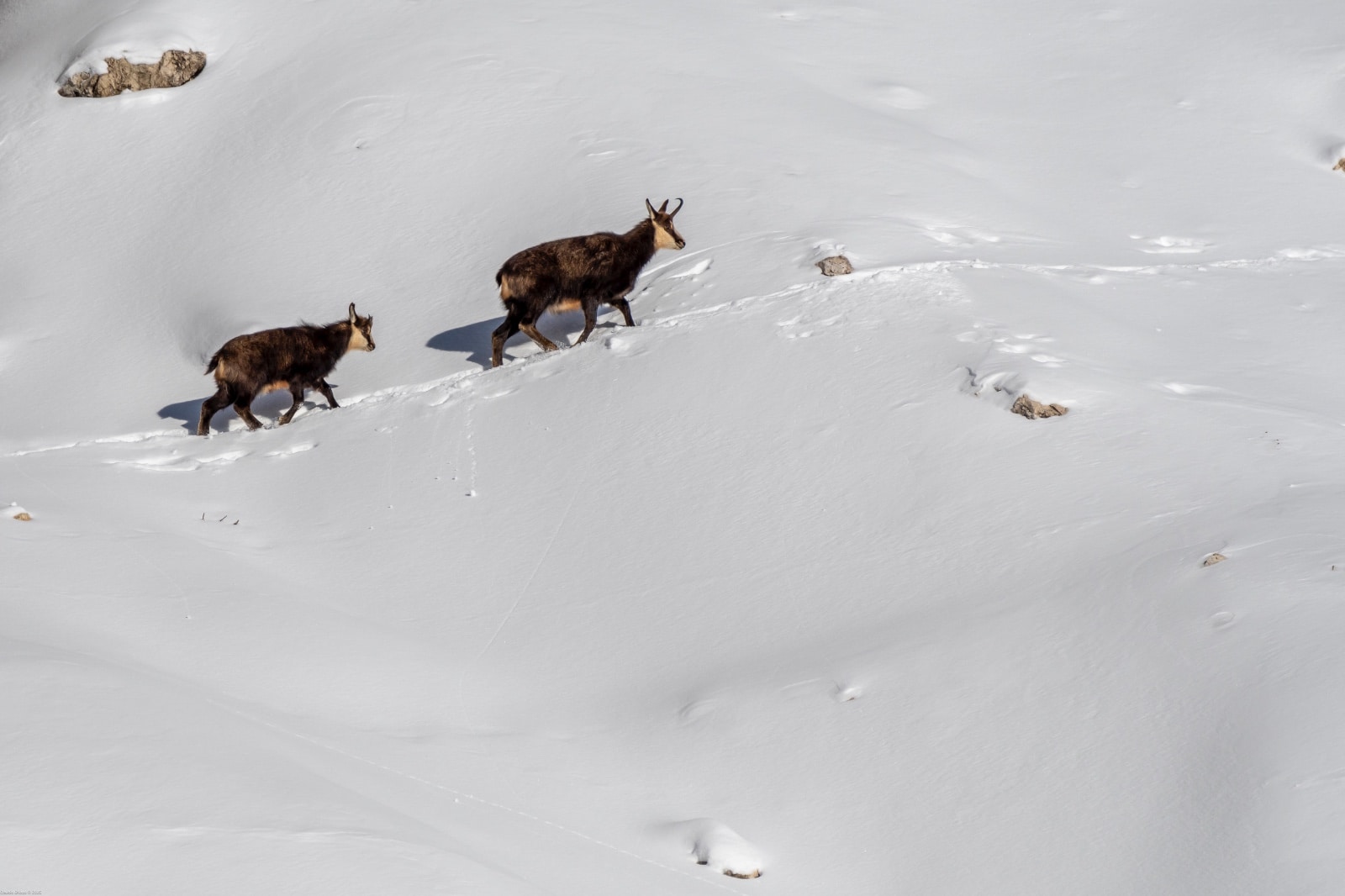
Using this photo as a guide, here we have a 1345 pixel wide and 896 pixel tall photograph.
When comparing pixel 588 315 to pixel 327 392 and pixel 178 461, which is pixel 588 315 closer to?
pixel 327 392

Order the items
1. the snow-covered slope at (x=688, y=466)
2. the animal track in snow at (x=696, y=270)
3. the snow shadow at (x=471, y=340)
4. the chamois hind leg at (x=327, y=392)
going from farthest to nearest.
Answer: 1. the animal track in snow at (x=696, y=270)
2. the snow shadow at (x=471, y=340)
3. the chamois hind leg at (x=327, y=392)
4. the snow-covered slope at (x=688, y=466)

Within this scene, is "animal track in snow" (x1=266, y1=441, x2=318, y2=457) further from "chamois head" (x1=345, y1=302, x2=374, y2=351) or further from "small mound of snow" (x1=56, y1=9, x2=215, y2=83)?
"small mound of snow" (x1=56, y1=9, x2=215, y2=83)

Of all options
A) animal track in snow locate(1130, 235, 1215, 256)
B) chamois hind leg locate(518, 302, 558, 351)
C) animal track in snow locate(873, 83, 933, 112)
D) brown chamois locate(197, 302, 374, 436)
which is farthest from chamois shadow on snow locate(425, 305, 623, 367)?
animal track in snow locate(873, 83, 933, 112)

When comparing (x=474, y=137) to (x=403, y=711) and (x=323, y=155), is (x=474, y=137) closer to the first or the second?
(x=323, y=155)

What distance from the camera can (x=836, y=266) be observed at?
1382 cm

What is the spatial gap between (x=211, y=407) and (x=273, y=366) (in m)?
0.72

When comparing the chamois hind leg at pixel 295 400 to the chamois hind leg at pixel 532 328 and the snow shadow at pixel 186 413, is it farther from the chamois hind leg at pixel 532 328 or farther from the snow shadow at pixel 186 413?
the chamois hind leg at pixel 532 328

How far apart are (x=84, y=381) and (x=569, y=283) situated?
5537mm

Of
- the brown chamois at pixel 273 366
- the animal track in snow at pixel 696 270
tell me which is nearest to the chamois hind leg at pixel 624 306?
the animal track in snow at pixel 696 270

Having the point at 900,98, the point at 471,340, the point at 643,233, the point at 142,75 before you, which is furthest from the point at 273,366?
the point at 900,98

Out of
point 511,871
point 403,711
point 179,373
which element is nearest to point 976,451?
point 403,711

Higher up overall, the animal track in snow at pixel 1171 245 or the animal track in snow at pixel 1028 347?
the animal track in snow at pixel 1028 347

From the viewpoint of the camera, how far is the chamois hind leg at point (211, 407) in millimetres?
13375

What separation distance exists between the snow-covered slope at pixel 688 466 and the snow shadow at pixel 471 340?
0.23 ft
